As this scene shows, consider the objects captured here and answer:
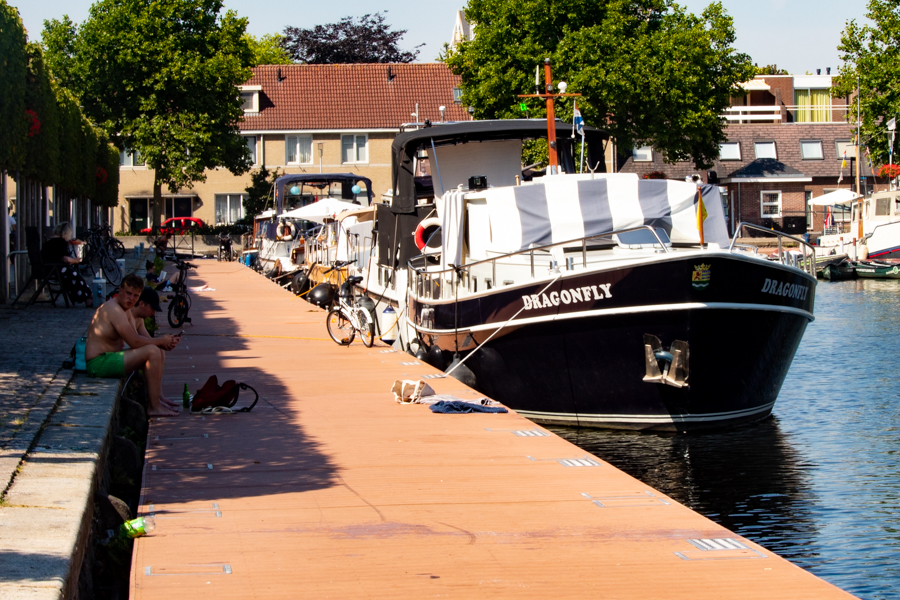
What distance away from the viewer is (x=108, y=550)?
6469 millimetres

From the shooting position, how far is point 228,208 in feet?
197

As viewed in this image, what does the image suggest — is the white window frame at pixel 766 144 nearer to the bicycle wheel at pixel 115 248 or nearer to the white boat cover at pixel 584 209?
the bicycle wheel at pixel 115 248

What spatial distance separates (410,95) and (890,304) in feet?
121

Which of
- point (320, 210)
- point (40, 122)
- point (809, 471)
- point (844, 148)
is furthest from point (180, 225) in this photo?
point (809, 471)

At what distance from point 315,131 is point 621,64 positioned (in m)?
21.0

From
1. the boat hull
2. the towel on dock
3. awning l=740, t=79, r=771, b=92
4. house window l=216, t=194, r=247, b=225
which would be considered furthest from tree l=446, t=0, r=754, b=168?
the towel on dock

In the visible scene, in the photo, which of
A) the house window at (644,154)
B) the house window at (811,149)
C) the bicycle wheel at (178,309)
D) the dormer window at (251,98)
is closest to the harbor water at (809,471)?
the bicycle wheel at (178,309)

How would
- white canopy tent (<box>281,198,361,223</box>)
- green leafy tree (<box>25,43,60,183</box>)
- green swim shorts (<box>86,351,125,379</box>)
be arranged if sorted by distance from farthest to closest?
1. white canopy tent (<box>281,198,361,223</box>)
2. green leafy tree (<box>25,43,60,183</box>)
3. green swim shorts (<box>86,351,125,379</box>)

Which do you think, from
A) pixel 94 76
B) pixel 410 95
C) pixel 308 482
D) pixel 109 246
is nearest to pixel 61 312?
pixel 308 482

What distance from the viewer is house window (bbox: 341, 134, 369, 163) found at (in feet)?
199

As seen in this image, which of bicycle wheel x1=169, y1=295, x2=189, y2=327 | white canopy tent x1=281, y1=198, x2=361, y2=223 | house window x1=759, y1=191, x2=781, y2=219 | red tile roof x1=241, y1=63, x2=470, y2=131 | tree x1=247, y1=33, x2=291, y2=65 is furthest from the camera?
tree x1=247, y1=33, x2=291, y2=65

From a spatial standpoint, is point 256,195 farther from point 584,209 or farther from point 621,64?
point 584,209

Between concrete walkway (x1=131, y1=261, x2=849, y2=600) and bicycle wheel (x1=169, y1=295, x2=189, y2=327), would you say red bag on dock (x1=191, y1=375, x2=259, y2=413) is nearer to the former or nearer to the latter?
concrete walkway (x1=131, y1=261, x2=849, y2=600)

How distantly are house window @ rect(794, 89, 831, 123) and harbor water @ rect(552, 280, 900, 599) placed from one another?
180 ft
